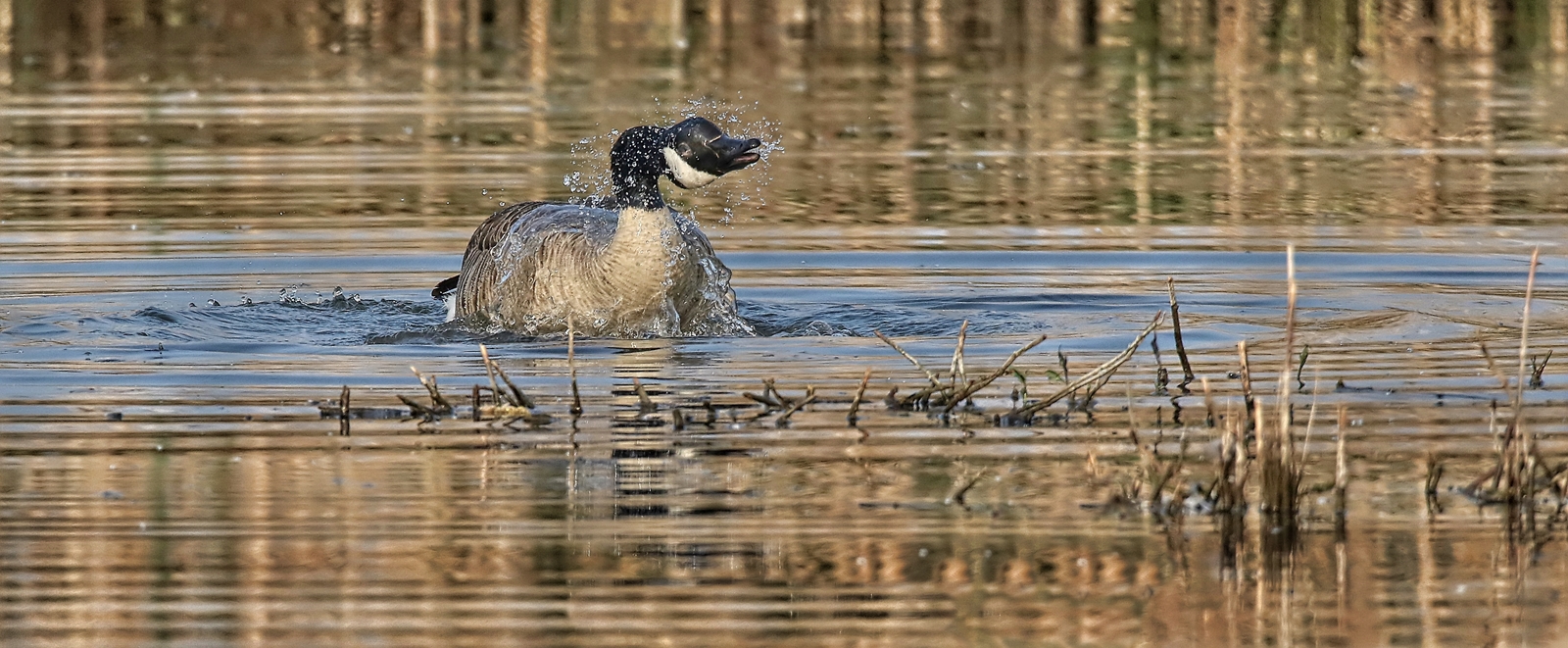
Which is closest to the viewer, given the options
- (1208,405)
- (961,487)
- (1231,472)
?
(1231,472)

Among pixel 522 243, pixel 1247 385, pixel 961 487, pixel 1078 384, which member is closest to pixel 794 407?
pixel 1078 384

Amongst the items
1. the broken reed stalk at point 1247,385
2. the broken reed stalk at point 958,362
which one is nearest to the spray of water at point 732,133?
the broken reed stalk at point 958,362

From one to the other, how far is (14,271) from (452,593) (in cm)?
803

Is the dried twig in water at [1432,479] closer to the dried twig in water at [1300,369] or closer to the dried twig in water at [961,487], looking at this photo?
the dried twig in water at [961,487]

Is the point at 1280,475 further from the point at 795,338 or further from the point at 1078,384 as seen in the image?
the point at 795,338

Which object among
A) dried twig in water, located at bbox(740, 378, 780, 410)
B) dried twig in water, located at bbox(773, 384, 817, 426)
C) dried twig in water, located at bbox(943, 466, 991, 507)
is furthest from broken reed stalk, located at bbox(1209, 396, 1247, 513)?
dried twig in water, located at bbox(740, 378, 780, 410)

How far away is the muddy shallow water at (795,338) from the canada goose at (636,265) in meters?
0.21

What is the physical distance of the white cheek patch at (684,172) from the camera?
443 inches

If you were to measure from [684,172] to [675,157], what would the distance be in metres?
0.08

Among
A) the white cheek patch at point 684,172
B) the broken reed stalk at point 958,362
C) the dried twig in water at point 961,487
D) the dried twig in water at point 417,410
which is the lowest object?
the dried twig in water at point 961,487

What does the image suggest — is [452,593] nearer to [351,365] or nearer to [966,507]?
[966,507]

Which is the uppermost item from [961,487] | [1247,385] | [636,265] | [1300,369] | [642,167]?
[642,167]

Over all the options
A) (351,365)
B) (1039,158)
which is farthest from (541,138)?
(351,365)

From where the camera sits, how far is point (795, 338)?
11.3 meters
